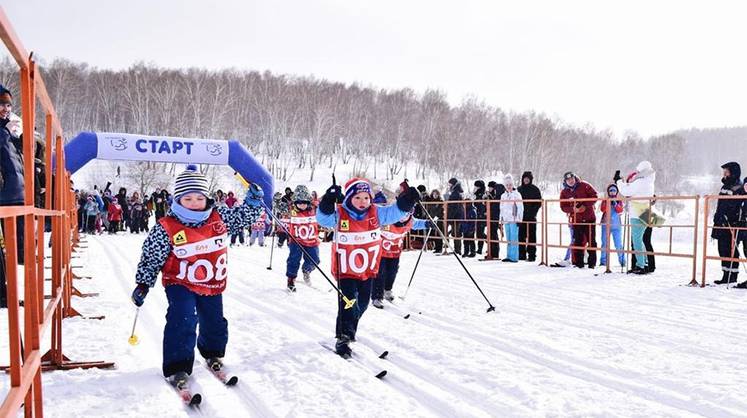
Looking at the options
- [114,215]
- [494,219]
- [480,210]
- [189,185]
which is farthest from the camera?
[114,215]

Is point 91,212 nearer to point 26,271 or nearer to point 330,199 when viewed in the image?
point 330,199

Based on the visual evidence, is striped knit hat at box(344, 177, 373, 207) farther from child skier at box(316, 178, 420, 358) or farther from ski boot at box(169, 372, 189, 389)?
ski boot at box(169, 372, 189, 389)

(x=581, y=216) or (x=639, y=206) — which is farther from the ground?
(x=639, y=206)

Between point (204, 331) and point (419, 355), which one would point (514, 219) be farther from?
point (204, 331)

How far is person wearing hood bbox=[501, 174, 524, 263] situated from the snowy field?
13.0ft

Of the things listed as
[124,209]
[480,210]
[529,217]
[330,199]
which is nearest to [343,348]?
[330,199]

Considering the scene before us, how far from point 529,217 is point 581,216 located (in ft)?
5.18

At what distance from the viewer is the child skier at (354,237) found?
187 inches

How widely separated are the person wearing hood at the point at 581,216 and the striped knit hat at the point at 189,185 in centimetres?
779

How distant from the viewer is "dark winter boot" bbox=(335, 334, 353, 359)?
4555 millimetres

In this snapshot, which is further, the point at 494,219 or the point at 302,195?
the point at 494,219

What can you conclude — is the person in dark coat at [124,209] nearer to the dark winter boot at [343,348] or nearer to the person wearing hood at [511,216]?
the person wearing hood at [511,216]

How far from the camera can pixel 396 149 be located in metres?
55.5

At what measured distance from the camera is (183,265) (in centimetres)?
381
